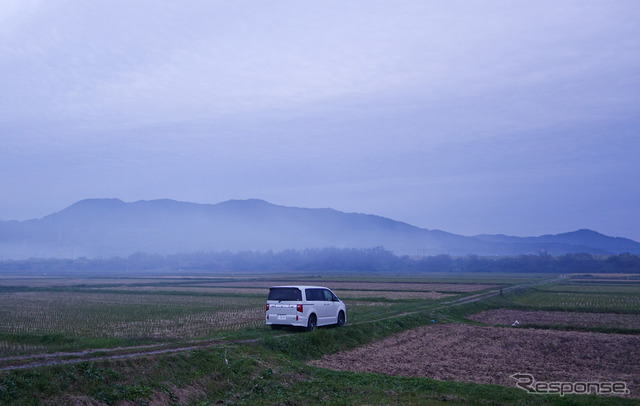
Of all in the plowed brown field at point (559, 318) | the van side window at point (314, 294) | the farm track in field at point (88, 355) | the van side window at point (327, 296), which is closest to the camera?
the farm track in field at point (88, 355)

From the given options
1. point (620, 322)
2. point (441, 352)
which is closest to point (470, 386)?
point (441, 352)

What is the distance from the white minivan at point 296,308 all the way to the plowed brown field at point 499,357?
2419mm

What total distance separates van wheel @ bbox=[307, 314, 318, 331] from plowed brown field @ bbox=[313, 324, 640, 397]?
219 centimetres

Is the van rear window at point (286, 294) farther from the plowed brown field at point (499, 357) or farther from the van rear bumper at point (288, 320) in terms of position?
the plowed brown field at point (499, 357)

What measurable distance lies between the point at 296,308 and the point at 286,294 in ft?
2.93

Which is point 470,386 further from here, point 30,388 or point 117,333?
point 117,333

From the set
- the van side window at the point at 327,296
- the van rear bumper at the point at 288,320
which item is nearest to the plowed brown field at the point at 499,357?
the van rear bumper at the point at 288,320

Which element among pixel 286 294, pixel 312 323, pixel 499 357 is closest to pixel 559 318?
pixel 499 357

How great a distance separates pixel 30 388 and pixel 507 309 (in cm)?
4308

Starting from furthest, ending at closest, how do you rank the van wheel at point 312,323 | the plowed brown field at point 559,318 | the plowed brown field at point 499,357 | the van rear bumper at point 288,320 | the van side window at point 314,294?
the plowed brown field at point 559,318
the van side window at point 314,294
the van wheel at point 312,323
the van rear bumper at point 288,320
the plowed brown field at point 499,357

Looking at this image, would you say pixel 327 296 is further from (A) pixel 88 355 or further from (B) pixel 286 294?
(A) pixel 88 355

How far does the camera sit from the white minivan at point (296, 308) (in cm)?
2405

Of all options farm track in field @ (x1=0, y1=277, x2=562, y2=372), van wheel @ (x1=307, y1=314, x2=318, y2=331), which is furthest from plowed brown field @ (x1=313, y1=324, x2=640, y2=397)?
farm track in field @ (x1=0, y1=277, x2=562, y2=372)

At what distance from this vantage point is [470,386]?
52.4 feet
